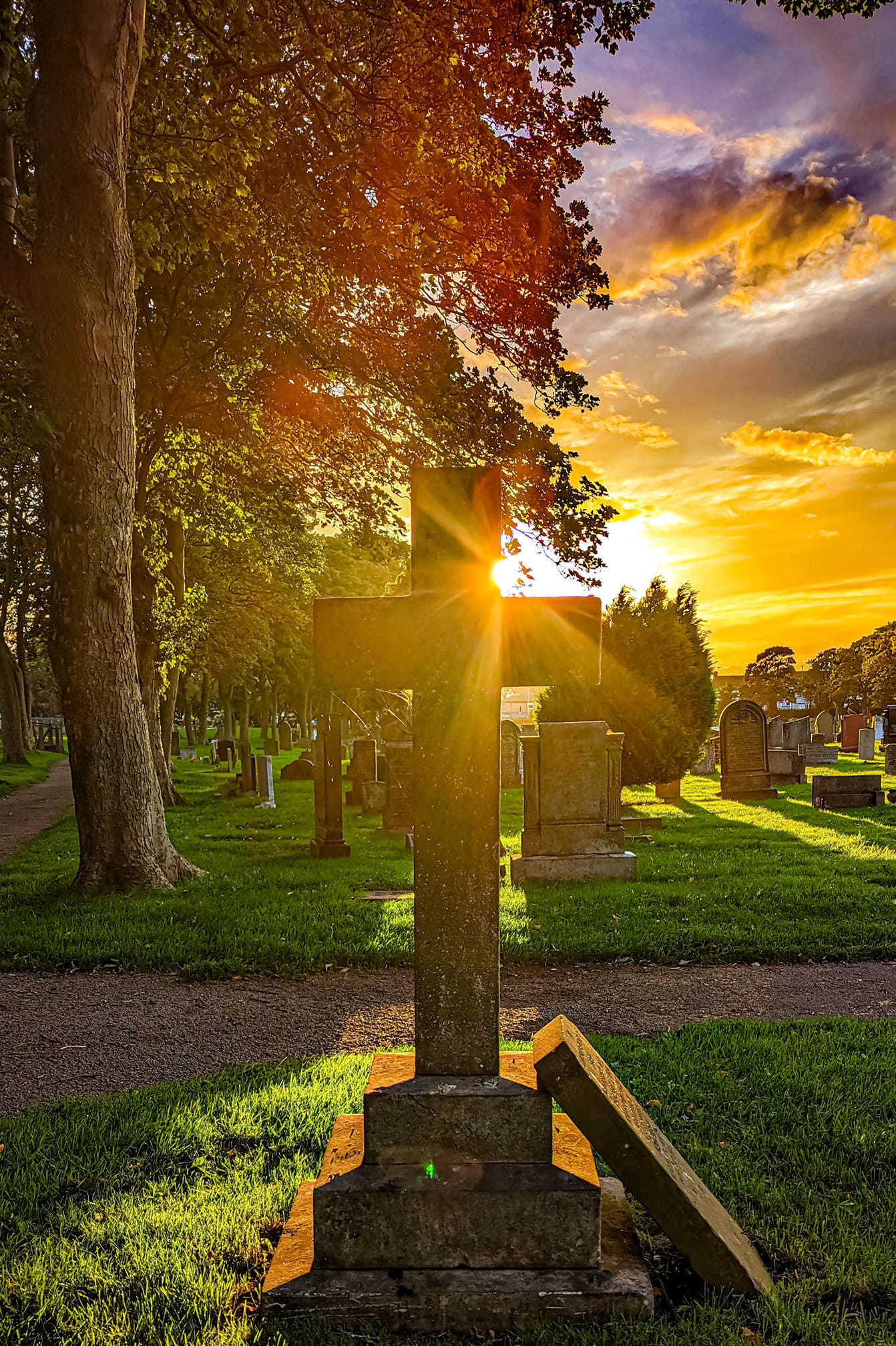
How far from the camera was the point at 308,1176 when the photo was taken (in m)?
3.37

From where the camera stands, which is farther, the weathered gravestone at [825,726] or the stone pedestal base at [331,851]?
the weathered gravestone at [825,726]

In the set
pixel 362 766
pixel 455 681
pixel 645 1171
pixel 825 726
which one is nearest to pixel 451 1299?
pixel 645 1171

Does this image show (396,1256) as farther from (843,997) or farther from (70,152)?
(70,152)

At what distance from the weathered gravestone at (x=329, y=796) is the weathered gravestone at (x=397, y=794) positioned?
6.48 ft

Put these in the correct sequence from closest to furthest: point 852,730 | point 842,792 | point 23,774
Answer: point 842,792
point 23,774
point 852,730

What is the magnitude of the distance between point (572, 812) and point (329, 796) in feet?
12.5

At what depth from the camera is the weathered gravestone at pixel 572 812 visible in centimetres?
994

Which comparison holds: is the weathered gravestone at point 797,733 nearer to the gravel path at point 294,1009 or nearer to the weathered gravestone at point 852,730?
the weathered gravestone at point 852,730

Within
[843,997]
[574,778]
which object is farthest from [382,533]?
[843,997]

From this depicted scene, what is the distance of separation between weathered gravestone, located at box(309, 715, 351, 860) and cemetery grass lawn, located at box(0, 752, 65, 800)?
48.4 feet

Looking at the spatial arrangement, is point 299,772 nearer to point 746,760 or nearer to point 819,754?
point 746,760

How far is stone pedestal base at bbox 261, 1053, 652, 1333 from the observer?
248cm

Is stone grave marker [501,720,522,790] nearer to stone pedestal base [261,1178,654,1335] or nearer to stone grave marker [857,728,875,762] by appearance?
stone grave marker [857,728,875,762]

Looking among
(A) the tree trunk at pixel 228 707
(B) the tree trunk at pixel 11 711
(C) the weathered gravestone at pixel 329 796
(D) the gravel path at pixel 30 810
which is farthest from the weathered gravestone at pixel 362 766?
(A) the tree trunk at pixel 228 707
